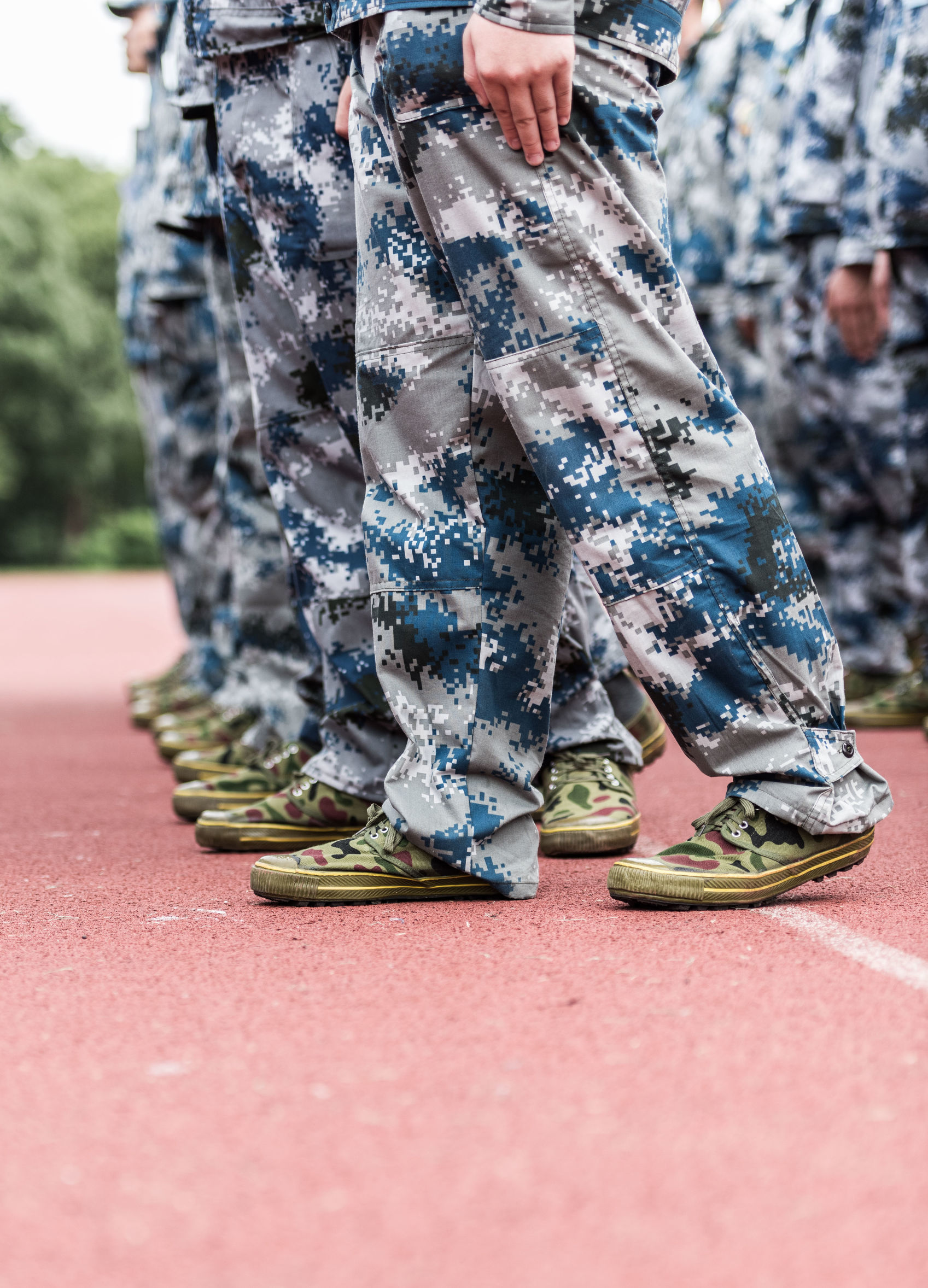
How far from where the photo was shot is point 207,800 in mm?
3357

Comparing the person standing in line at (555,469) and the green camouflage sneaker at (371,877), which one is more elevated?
the person standing in line at (555,469)

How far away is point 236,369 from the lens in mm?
3768

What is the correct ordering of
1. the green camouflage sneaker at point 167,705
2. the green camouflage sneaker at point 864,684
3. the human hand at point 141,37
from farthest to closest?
1. the green camouflage sneaker at point 167,705
2. the green camouflage sneaker at point 864,684
3. the human hand at point 141,37

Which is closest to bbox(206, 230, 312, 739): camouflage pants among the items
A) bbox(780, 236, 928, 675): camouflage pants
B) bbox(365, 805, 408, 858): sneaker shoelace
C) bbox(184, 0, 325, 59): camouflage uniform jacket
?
bbox(184, 0, 325, 59): camouflage uniform jacket

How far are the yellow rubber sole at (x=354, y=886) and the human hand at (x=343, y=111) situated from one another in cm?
125

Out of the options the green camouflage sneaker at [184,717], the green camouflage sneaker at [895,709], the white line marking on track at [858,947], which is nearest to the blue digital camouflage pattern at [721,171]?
the green camouflage sneaker at [895,709]

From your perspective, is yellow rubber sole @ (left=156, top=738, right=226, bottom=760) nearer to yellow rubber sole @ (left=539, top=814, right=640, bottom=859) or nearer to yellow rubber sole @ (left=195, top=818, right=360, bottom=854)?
yellow rubber sole @ (left=195, top=818, right=360, bottom=854)

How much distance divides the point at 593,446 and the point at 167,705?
4222 millimetres

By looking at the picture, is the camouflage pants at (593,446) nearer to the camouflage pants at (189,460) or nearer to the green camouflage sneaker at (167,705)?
the camouflage pants at (189,460)

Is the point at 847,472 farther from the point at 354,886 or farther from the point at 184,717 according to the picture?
the point at 354,886

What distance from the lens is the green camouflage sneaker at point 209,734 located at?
445 centimetres

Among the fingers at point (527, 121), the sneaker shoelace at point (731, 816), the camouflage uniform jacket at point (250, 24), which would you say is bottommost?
the sneaker shoelace at point (731, 816)

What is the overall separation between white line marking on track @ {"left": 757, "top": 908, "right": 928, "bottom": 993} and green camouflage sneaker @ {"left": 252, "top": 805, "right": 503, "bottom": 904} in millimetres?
453

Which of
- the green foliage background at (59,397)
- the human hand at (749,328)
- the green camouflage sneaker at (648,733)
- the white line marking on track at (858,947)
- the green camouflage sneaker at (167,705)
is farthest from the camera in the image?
the green foliage background at (59,397)
